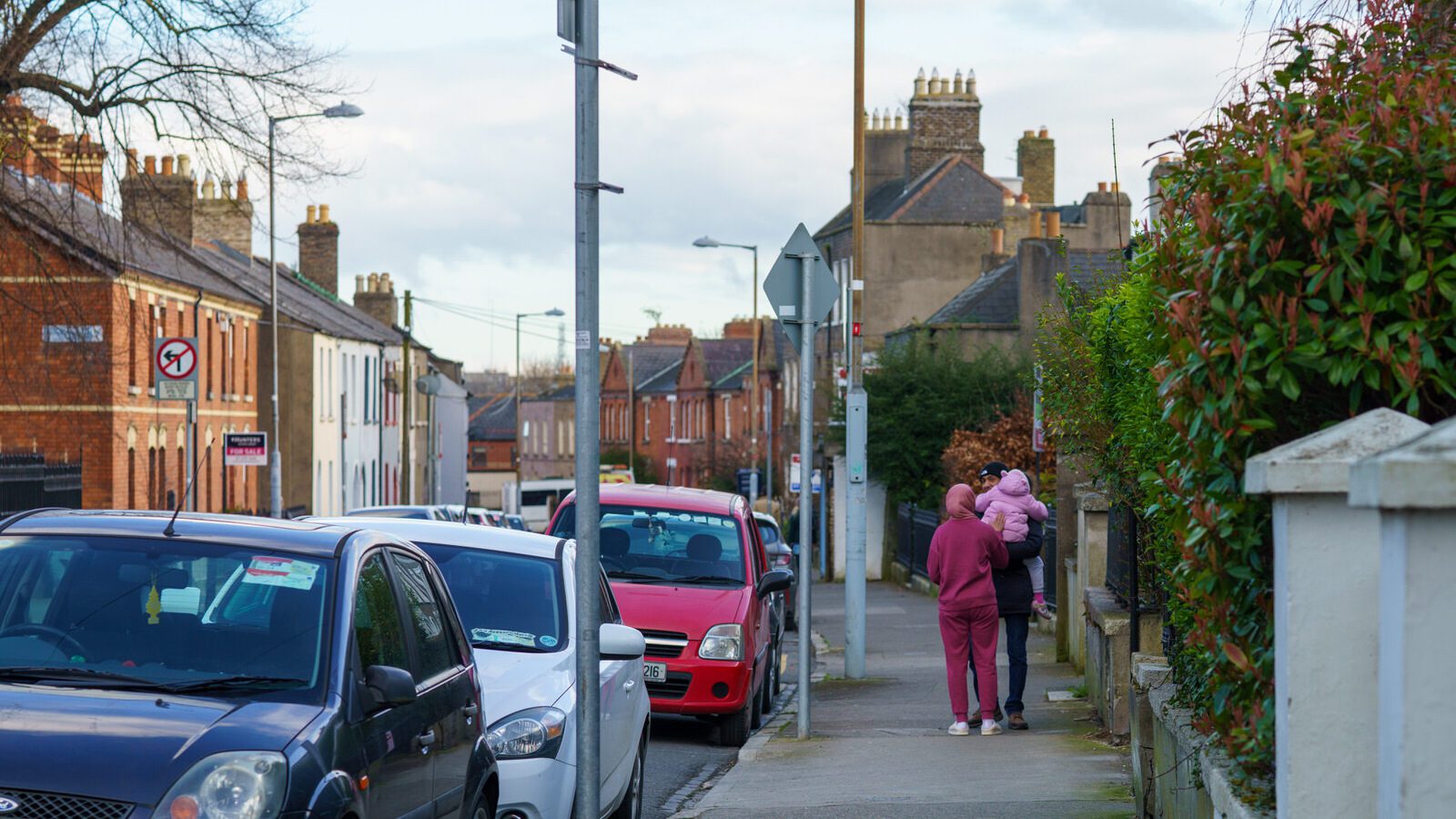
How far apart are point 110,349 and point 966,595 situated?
27028 mm

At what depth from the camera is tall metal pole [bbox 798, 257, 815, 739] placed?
42.5 feet

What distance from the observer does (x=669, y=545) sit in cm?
1395

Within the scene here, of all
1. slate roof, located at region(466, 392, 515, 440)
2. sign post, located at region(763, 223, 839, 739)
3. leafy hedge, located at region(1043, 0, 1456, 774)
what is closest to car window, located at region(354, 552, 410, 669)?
leafy hedge, located at region(1043, 0, 1456, 774)

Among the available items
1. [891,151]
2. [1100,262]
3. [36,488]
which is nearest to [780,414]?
[891,151]

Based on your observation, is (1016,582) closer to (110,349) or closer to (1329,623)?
(1329,623)

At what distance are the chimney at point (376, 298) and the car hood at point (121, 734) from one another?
2938 inches

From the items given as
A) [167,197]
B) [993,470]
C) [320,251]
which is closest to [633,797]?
[993,470]

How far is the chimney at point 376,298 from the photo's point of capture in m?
78.7

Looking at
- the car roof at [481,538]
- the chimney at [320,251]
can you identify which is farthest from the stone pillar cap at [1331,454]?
the chimney at [320,251]

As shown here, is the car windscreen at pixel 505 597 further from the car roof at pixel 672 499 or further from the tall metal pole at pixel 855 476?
the tall metal pole at pixel 855 476

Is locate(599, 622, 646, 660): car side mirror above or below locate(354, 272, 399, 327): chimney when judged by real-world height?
below

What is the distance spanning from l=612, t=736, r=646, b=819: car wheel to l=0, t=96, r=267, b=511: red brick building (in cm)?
1539

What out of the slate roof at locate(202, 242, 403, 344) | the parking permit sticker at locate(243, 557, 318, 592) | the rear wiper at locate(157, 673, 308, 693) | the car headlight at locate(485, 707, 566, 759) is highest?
the slate roof at locate(202, 242, 403, 344)

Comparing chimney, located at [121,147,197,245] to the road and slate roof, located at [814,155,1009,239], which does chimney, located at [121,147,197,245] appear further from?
slate roof, located at [814,155,1009,239]
